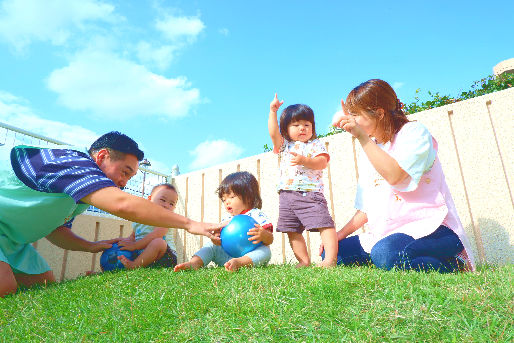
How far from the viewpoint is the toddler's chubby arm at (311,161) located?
3.54m

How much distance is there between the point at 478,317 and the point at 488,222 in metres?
2.60

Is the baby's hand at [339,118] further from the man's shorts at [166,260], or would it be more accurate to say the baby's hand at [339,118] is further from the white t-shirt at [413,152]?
the man's shorts at [166,260]

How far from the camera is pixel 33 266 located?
3.42 metres

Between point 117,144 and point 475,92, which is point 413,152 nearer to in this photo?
point 117,144

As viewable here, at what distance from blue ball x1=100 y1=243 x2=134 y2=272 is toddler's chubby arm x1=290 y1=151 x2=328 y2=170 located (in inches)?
82.7

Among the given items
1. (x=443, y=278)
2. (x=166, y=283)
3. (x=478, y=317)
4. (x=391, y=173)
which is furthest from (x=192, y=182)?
(x=478, y=317)

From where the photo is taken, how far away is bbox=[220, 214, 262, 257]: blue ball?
3369mm

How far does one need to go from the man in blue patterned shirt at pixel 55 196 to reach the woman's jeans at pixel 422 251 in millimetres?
1299

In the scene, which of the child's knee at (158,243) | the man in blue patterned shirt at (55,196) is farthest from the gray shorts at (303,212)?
the child's knee at (158,243)

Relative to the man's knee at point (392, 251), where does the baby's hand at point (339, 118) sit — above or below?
above

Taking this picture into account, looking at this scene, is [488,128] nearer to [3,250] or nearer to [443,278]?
[443,278]

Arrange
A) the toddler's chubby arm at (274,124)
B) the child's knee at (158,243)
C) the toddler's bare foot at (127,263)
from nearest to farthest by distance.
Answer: the toddler's bare foot at (127,263), the toddler's chubby arm at (274,124), the child's knee at (158,243)

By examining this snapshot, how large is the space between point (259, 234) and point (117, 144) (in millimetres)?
1508

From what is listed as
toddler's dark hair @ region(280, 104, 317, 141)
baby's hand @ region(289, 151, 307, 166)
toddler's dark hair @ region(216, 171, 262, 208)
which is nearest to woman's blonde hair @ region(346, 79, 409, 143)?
baby's hand @ region(289, 151, 307, 166)
